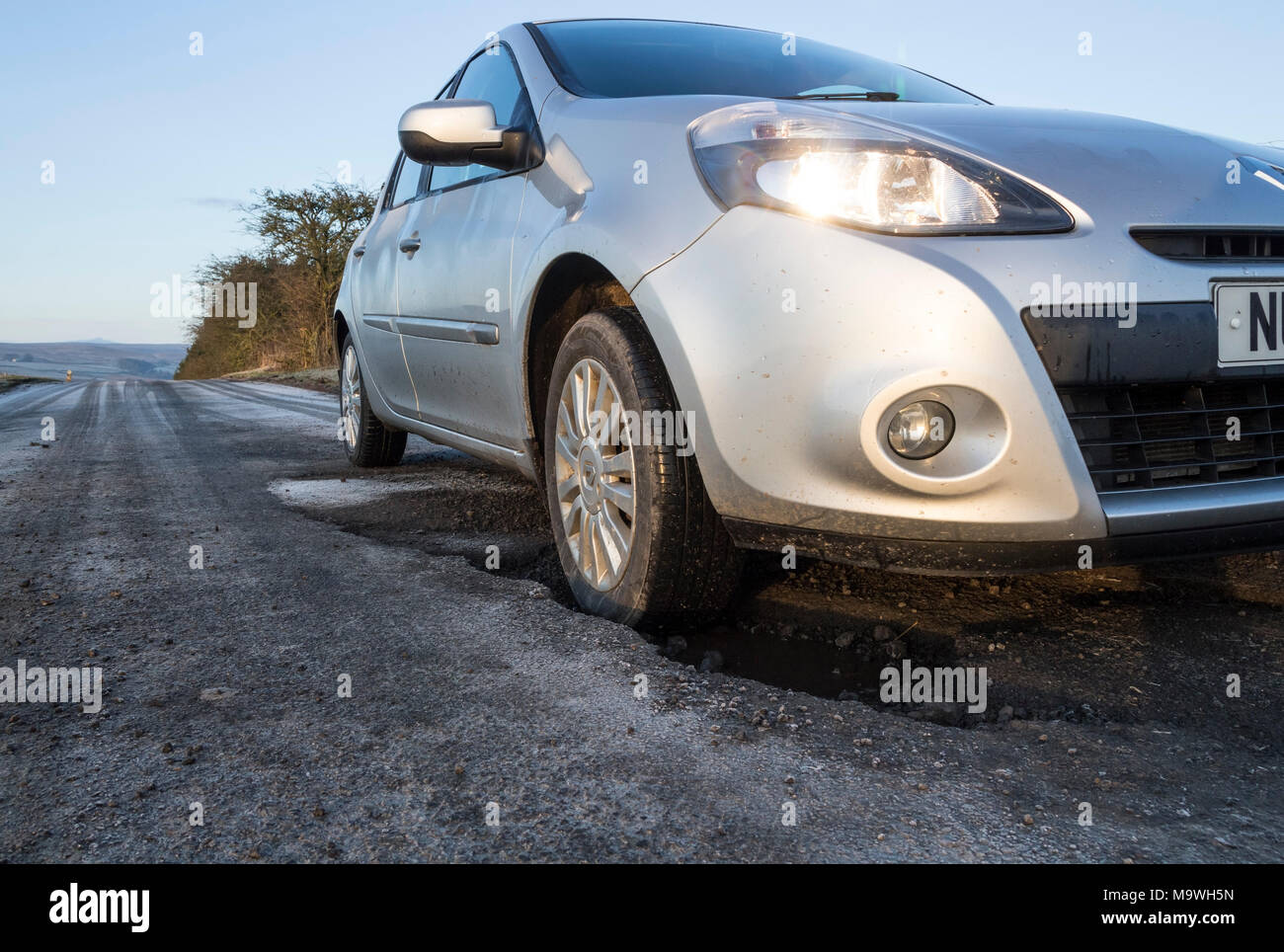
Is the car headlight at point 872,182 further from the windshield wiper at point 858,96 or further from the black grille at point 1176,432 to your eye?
the windshield wiper at point 858,96

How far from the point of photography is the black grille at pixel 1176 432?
1887 mm

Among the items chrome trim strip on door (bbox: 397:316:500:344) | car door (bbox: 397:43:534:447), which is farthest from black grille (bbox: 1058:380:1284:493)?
chrome trim strip on door (bbox: 397:316:500:344)

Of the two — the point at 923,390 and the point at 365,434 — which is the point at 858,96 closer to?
the point at 923,390

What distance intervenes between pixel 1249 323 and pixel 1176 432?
248mm

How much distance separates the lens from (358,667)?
2111 mm

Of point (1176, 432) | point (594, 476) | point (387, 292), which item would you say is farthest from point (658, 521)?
point (387, 292)

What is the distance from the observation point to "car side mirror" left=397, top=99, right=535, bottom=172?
2789mm

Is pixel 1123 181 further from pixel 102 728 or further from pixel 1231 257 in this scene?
pixel 102 728

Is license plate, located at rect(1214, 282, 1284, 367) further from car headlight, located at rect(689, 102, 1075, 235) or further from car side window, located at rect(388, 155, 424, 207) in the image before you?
car side window, located at rect(388, 155, 424, 207)

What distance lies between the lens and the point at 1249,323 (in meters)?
1.94

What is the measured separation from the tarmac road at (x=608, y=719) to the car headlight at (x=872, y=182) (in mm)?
910

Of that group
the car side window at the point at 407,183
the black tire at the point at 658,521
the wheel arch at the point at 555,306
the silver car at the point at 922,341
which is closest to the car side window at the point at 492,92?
the car side window at the point at 407,183

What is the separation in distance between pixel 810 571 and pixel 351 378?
3.33 meters

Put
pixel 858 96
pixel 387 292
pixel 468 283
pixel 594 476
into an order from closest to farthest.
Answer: pixel 594 476 < pixel 858 96 < pixel 468 283 < pixel 387 292
